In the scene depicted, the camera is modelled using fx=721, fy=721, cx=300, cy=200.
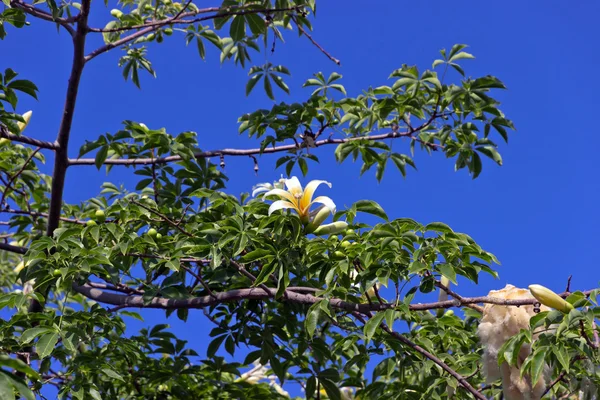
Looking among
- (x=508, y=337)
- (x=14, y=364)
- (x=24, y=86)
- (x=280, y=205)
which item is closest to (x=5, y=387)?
(x=14, y=364)

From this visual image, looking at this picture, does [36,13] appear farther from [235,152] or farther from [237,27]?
[235,152]

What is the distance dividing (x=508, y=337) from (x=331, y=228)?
0.64m

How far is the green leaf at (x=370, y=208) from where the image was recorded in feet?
7.65

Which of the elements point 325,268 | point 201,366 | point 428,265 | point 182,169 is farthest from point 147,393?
point 428,265

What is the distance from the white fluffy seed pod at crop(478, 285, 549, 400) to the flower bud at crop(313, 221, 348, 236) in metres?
0.51

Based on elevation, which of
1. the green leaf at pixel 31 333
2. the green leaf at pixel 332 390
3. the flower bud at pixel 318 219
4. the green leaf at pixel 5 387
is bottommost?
the green leaf at pixel 5 387

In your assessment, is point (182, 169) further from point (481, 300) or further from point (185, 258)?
point (481, 300)

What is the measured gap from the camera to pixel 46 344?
2252 mm

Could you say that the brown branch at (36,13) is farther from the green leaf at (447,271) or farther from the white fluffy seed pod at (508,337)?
the white fluffy seed pod at (508,337)

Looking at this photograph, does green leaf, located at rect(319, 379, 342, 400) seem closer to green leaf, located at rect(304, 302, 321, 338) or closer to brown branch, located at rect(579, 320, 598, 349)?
green leaf, located at rect(304, 302, 321, 338)


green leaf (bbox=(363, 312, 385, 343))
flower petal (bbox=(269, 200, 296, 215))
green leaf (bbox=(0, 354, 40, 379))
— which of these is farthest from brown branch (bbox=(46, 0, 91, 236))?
green leaf (bbox=(0, 354, 40, 379))

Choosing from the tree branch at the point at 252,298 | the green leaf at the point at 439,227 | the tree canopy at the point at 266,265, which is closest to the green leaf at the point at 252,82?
the tree canopy at the point at 266,265

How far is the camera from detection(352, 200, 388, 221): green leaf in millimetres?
2332

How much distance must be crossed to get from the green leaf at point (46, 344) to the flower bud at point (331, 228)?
0.89m
